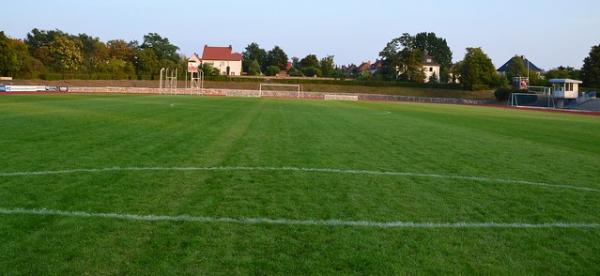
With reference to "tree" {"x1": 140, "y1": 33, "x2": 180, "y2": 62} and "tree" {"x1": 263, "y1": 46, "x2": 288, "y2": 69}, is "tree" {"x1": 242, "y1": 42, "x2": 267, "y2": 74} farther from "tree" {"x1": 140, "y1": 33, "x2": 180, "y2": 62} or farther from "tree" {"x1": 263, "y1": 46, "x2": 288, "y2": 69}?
"tree" {"x1": 140, "y1": 33, "x2": 180, "y2": 62}

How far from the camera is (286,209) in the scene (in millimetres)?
5812

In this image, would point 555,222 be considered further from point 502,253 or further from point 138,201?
point 138,201

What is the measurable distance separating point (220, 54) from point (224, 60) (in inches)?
96.6

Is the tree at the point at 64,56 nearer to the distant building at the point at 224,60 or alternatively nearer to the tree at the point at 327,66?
the distant building at the point at 224,60

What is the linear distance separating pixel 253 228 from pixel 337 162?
15.9ft

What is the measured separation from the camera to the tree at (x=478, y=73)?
87.0 meters

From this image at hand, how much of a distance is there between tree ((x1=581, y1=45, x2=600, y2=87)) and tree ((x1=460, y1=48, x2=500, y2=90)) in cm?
1362

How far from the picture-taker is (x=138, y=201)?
6.02m

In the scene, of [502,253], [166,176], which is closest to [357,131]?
[166,176]

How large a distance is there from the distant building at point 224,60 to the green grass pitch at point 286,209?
122826 mm

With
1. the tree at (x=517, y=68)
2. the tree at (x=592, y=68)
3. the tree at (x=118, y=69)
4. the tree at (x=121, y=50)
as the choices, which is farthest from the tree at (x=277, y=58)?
the tree at (x=592, y=68)

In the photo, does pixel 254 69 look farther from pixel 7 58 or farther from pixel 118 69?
Result: pixel 7 58

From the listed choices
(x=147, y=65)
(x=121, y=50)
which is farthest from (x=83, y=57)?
(x=147, y=65)

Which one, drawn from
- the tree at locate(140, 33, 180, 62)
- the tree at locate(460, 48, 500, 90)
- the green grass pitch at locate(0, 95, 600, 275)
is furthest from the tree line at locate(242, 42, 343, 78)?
the green grass pitch at locate(0, 95, 600, 275)
